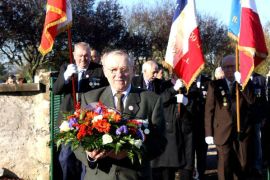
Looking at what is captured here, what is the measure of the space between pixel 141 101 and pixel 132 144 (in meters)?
0.46

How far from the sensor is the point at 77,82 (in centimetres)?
601

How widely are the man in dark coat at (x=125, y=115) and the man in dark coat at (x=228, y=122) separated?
369cm

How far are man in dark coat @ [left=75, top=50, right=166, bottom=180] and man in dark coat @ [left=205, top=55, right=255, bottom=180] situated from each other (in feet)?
12.1

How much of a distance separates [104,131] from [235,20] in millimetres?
→ 4651

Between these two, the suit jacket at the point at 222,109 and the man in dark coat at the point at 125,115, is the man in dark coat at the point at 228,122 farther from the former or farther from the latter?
the man in dark coat at the point at 125,115

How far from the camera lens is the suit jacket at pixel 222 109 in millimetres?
7082

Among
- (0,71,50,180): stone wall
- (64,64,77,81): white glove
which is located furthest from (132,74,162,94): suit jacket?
(64,64,77,81): white glove

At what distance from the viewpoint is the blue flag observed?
7.26 metres

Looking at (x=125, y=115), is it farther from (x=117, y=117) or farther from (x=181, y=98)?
(x=181, y=98)

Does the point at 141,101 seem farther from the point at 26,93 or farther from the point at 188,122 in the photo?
the point at 26,93

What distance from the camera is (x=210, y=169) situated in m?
9.52

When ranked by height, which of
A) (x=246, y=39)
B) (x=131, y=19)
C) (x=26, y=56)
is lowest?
(x=246, y=39)

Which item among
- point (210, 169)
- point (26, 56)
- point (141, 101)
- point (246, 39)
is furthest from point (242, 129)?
point (26, 56)

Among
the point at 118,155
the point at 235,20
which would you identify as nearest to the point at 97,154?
the point at 118,155
